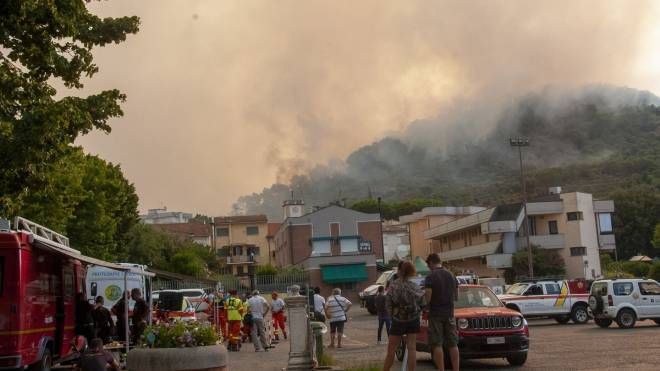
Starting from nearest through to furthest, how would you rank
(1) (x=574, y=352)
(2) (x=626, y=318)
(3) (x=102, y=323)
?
(1) (x=574, y=352) → (3) (x=102, y=323) → (2) (x=626, y=318)

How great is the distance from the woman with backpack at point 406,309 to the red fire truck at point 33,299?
6.05m

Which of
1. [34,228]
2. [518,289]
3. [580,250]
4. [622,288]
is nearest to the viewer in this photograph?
[34,228]

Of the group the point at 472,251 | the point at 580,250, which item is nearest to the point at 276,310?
the point at 580,250

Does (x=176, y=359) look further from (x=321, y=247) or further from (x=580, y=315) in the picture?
(x=321, y=247)

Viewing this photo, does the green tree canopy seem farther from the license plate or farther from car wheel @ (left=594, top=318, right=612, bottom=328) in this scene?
car wheel @ (left=594, top=318, right=612, bottom=328)

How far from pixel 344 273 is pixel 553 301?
126 feet

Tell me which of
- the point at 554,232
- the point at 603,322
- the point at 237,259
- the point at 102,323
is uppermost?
the point at 237,259

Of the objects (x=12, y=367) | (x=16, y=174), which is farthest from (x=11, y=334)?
(x=16, y=174)

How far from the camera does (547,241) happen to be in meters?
65.6

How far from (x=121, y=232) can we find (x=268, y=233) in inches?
2303

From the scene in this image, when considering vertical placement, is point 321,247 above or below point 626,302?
above

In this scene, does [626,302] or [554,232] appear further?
[554,232]

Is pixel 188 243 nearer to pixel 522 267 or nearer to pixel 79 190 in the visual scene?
pixel 522 267

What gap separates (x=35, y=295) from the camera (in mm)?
13617
